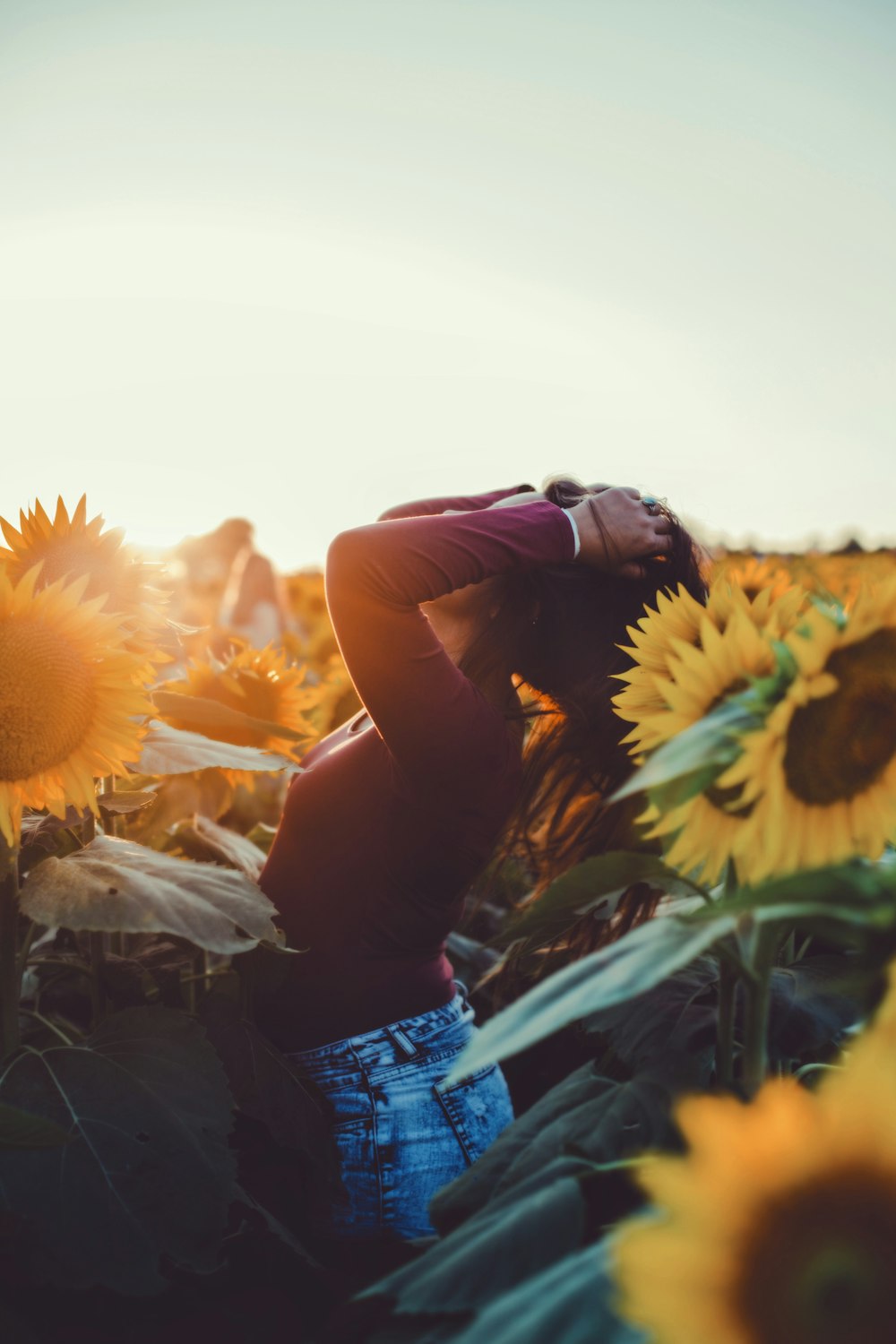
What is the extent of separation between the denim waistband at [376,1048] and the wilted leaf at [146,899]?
1.92 ft

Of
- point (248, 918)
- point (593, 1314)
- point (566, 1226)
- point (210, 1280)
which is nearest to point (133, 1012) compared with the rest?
point (248, 918)

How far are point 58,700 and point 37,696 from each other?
2cm

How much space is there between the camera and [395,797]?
175 centimetres

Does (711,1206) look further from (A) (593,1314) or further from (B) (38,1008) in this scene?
(B) (38,1008)

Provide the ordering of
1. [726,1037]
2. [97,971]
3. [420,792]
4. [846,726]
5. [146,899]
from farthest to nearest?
[420,792] < [97,971] < [146,899] < [726,1037] < [846,726]

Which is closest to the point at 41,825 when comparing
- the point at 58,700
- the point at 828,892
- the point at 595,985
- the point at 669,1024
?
the point at 58,700

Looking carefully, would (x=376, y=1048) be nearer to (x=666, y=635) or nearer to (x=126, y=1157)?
(x=126, y=1157)

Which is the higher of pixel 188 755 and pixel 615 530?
pixel 615 530

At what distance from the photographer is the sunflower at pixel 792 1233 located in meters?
0.44

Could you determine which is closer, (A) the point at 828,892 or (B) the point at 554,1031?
(A) the point at 828,892

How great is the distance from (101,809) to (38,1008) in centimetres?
55

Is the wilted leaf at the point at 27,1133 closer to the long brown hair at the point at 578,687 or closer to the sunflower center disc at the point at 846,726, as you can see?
the sunflower center disc at the point at 846,726

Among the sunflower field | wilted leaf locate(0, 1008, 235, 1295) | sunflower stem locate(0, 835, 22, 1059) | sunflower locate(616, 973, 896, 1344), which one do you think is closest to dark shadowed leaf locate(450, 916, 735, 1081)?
the sunflower field

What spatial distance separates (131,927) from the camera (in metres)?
1.06
